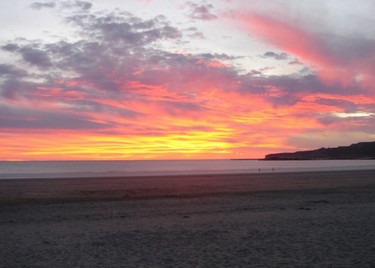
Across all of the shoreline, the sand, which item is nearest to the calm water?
the shoreline

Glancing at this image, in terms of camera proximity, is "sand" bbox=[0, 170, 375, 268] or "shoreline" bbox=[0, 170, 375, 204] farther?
"shoreline" bbox=[0, 170, 375, 204]

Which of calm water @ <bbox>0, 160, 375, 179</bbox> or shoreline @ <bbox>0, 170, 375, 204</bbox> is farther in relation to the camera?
calm water @ <bbox>0, 160, 375, 179</bbox>

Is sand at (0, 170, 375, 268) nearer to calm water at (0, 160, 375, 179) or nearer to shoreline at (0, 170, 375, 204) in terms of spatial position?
shoreline at (0, 170, 375, 204)

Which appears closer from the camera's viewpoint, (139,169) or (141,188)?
(141,188)

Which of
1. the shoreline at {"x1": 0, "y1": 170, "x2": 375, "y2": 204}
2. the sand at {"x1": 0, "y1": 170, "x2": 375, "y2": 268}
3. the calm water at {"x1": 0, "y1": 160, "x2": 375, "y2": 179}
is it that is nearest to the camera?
the sand at {"x1": 0, "y1": 170, "x2": 375, "y2": 268}

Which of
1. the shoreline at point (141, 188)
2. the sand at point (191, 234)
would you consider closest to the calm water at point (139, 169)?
the shoreline at point (141, 188)

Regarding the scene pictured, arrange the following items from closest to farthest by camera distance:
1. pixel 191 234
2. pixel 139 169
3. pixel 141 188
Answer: pixel 191 234, pixel 141 188, pixel 139 169

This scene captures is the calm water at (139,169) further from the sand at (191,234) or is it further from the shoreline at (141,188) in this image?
the sand at (191,234)

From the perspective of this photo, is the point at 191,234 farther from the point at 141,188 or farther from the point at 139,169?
the point at 139,169

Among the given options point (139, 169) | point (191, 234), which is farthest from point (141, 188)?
point (139, 169)

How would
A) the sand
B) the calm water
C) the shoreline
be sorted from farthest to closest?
1. the calm water
2. the shoreline
3. the sand

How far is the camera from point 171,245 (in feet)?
38.5

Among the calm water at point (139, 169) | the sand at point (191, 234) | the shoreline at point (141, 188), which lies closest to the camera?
the sand at point (191, 234)

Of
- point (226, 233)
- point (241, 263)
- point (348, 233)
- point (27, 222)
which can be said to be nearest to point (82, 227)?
point (27, 222)
